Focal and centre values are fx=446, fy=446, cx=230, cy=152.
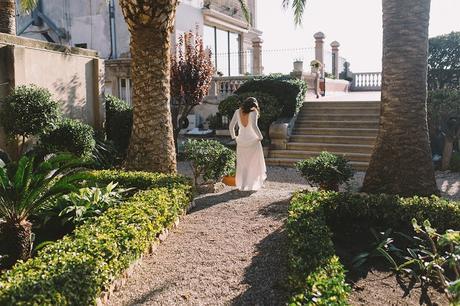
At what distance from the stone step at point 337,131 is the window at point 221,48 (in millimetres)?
10689

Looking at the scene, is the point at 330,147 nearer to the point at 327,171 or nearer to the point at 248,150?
the point at 248,150

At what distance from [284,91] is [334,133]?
214 centimetres

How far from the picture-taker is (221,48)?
2564 centimetres

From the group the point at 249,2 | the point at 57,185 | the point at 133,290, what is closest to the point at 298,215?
the point at 133,290

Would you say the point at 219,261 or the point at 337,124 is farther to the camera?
the point at 337,124

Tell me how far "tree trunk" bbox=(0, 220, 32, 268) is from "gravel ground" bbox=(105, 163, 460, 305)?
128 cm

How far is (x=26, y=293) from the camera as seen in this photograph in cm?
335

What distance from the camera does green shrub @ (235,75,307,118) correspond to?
1427 cm

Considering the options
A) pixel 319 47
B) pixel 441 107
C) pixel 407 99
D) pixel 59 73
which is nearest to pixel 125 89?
pixel 59 73

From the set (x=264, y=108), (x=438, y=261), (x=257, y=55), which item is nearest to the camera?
(x=438, y=261)

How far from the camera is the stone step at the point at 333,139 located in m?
13.0

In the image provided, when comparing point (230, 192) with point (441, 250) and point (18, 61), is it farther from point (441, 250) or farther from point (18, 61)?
point (18, 61)

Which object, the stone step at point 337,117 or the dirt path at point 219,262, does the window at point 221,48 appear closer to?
the stone step at point 337,117

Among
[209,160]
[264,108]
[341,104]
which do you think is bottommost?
[209,160]
